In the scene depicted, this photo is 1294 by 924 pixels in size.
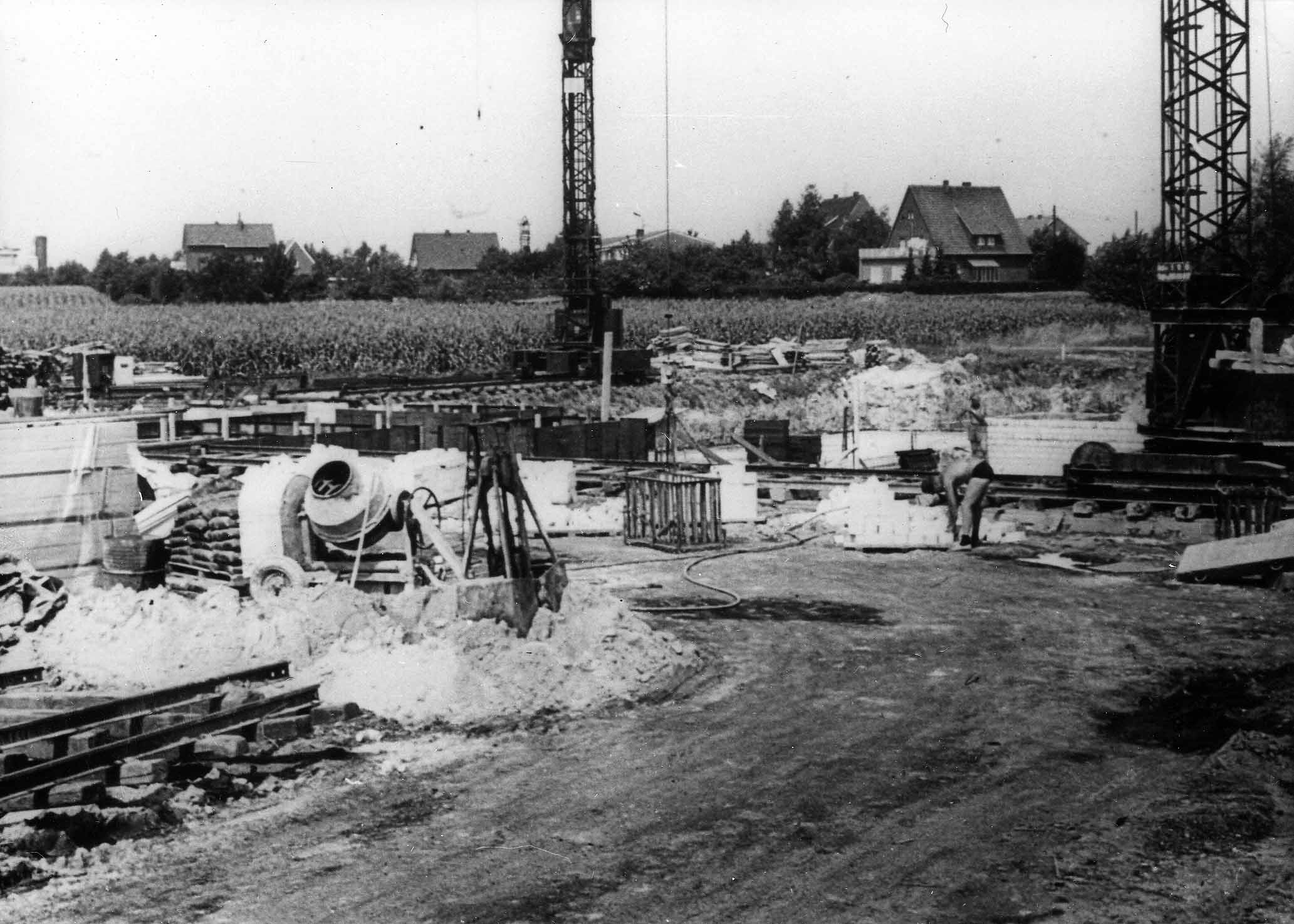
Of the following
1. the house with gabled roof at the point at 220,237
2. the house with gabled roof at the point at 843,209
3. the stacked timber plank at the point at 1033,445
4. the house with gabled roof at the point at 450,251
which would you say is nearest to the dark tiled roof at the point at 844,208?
the house with gabled roof at the point at 843,209

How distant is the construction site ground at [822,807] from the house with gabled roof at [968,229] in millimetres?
72098

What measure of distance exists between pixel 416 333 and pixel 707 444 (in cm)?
1925

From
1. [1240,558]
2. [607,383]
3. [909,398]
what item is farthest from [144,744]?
[909,398]

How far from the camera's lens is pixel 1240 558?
15469mm

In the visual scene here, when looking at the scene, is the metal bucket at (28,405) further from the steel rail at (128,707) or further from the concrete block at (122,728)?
the concrete block at (122,728)

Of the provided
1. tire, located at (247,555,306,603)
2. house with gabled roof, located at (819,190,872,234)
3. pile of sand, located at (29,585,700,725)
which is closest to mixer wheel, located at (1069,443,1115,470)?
pile of sand, located at (29,585,700,725)

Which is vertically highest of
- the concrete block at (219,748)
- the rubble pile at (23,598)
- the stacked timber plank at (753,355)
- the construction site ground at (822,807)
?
the stacked timber plank at (753,355)

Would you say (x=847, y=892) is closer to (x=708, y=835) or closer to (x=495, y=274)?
(x=708, y=835)

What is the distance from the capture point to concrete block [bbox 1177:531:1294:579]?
49.6ft

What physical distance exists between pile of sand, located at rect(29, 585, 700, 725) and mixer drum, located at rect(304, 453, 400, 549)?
1113 mm

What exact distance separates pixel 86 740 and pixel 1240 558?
1200cm

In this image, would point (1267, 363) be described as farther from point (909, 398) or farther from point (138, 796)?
point (138, 796)

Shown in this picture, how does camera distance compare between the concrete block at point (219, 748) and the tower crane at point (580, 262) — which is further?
the tower crane at point (580, 262)

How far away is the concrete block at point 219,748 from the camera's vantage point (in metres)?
9.06
